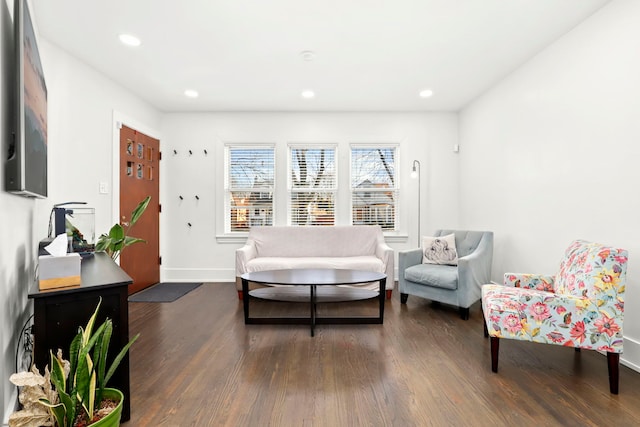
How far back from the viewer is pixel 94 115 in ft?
11.6

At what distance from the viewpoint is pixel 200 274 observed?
16.3 ft

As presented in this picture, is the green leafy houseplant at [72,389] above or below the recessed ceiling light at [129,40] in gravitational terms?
below

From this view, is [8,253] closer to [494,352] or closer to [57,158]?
[57,158]

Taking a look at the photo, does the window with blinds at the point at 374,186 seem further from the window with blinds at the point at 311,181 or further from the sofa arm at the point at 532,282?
the sofa arm at the point at 532,282

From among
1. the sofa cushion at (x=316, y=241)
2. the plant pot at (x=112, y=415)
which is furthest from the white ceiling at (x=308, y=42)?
the plant pot at (x=112, y=415)

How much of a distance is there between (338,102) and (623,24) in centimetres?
285

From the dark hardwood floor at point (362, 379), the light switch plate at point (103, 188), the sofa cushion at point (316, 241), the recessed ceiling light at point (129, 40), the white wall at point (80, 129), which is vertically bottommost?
the dark hardwood floor at point (362, 379)

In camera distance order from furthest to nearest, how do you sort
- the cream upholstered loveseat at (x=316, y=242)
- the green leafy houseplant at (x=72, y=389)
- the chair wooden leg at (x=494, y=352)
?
1. the cream upholstered loveseat at (x=316, y=242)
2. the chair wooden leg at (x=494, y=352)
3. the green leafy houseplant at (x=72, y=389)

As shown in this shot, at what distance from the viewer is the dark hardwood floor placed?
174 cm

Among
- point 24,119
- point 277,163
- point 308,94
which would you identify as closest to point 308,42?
point 308,94

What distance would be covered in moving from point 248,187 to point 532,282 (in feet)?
12.2

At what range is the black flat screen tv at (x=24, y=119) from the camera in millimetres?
1531

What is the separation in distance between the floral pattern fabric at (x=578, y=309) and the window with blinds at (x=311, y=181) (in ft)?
10.1

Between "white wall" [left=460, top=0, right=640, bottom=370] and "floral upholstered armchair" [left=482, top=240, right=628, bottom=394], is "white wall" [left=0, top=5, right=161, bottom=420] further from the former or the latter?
"white wall" [left=460, top=0, right=640, bottom=370]
